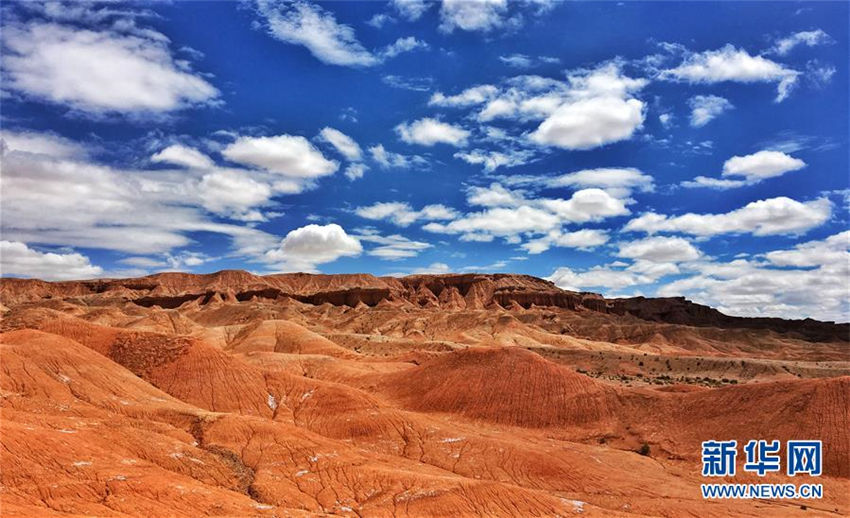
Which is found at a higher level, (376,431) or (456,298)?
(456,298)

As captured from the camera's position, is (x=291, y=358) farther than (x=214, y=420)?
Yes

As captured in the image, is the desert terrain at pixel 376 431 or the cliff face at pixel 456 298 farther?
the cliff face at pixel 456 298

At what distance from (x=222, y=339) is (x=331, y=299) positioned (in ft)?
255

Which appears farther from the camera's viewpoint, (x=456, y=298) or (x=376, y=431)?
(x=456, y=298)

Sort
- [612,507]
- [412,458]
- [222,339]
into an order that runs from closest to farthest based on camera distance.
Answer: [612,507]
[412,458]
[222,339]

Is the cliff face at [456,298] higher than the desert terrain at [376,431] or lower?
higher

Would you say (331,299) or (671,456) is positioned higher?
(331,299)

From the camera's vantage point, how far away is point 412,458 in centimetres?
3531

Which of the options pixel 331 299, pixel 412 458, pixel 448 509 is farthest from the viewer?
pixel 331 299

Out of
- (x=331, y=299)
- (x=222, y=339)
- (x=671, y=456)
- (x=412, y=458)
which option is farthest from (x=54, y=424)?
Answer: (x=331, y=299)

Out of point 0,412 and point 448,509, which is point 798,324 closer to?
point 448,509

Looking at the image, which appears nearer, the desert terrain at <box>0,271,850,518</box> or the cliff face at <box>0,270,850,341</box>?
the desert terrain at <box>0,271,850,518</box>

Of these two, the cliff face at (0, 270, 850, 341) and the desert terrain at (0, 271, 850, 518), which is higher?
the cliff face at (0, 270, 850, 341)

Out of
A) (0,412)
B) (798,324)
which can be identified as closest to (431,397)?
(0,412)
